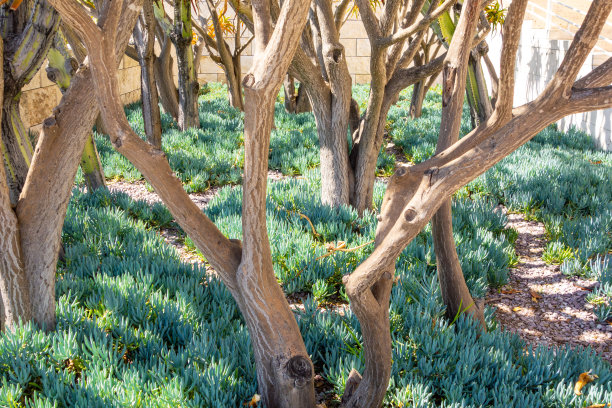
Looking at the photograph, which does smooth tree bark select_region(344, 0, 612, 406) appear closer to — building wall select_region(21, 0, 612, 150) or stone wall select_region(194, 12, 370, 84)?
building wall select_region(21, 0, 612, 150)

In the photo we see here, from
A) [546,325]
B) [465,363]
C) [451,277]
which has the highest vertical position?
[451,277]

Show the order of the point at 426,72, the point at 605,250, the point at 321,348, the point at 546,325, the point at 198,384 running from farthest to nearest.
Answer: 1. the point at 426,72
2. the point at 605,250
3. the point at 546,325
4. the point at 321,348
5. the point at 198,384

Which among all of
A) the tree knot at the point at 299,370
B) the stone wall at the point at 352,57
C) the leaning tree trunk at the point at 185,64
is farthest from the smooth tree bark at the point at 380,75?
the stone wall at the point at 352,57

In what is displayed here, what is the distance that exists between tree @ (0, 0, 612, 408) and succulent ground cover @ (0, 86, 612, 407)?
0.93 feet

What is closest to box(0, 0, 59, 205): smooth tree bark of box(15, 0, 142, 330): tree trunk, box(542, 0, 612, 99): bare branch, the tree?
box(15, 0, 142, 330): tree trunk

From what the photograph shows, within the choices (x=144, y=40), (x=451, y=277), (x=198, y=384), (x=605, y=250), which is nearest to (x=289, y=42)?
(x=198, y=384)

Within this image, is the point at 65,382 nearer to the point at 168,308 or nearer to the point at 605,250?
the point at 168,308

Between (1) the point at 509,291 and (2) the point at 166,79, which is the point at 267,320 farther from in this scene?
(2) the point at 166,79

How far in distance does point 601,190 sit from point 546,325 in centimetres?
225

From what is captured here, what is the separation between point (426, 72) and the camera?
3.85 m

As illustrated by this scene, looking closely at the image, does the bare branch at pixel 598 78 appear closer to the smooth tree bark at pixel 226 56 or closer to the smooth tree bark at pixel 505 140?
the smooth tree bark at pixel 505 140

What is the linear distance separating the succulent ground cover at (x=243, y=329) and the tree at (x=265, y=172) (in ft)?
0.93

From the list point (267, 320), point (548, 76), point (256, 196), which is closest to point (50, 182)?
point (256, 196)

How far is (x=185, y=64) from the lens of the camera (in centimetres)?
720
